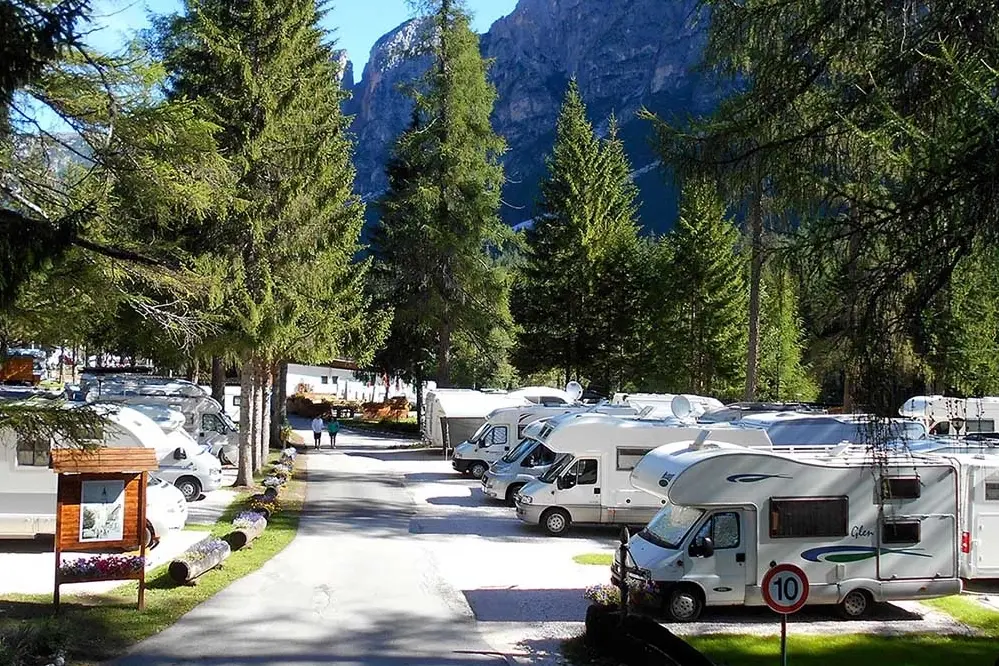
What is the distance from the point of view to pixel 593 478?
2069 centimetres

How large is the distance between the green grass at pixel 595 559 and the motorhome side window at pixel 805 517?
15.0 feet

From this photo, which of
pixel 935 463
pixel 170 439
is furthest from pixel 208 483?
pixel 935 463

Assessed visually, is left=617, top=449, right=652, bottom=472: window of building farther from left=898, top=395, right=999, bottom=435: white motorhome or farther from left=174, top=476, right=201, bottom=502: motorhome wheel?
left=174, top=476, right=201, bottom=502: motorhome wheel

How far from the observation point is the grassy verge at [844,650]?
11703 mm

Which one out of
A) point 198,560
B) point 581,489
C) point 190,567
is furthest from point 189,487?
point 581,489

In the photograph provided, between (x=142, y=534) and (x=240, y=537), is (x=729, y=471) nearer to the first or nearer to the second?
(x=142, y=534)

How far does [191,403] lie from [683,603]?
799 inches

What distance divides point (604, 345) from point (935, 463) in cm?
3082

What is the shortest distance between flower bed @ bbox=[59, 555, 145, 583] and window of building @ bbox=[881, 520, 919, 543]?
1077cm

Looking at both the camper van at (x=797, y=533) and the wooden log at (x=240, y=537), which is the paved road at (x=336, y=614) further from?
the camper van at (x=797, y=533)

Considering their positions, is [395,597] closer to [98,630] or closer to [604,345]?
[98,630]

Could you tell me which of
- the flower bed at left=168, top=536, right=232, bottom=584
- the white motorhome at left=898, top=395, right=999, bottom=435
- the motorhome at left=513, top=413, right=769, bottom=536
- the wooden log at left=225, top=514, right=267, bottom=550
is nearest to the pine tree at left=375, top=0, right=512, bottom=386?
the white motorhome at left=898, top=395, right=999, bottom=435

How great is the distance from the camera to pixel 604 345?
45156mm

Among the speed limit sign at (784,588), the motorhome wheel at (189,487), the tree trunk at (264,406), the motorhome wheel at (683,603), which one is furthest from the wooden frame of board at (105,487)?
the tree trunk at (264,406)
